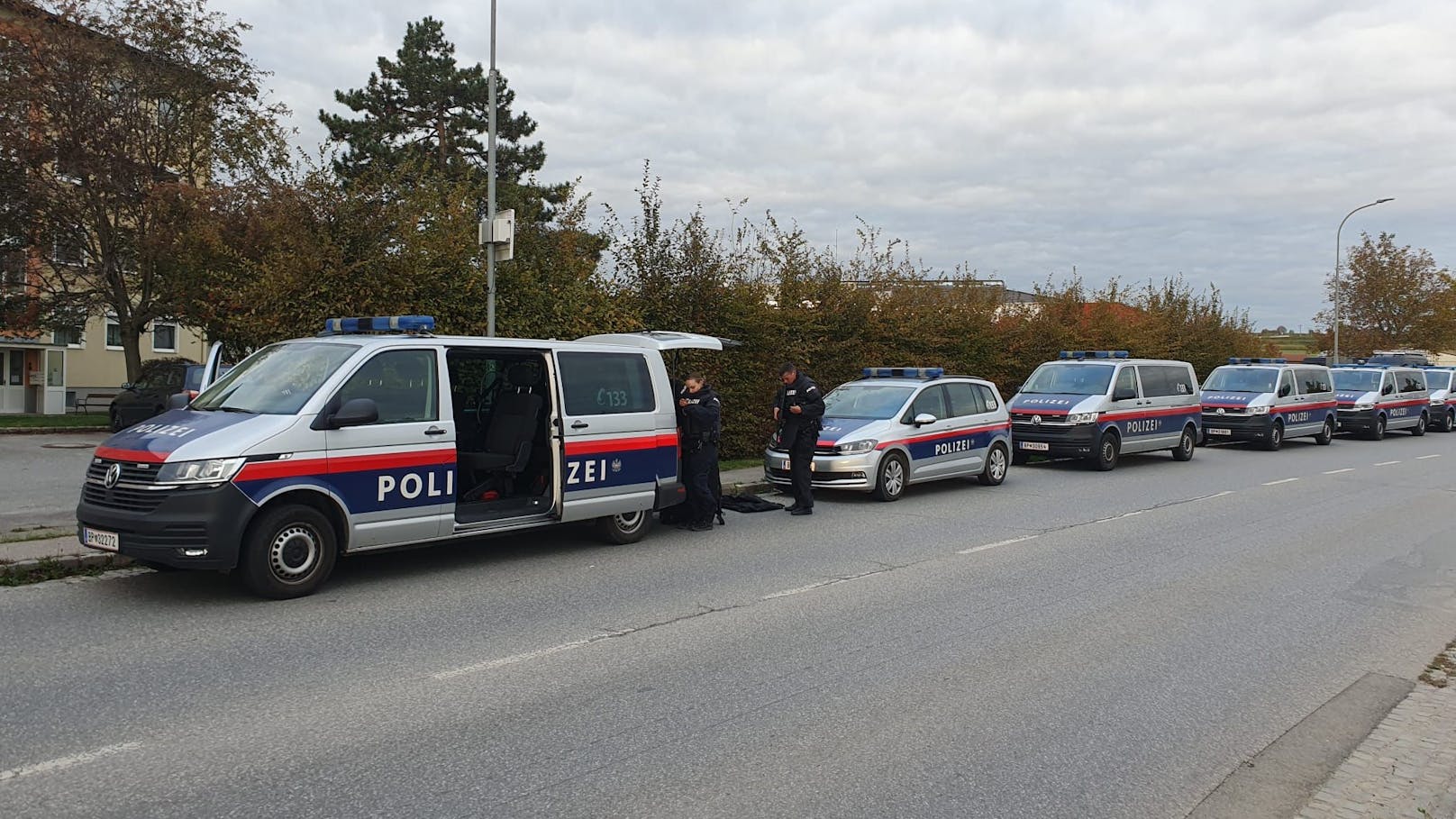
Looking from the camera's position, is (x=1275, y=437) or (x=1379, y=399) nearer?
(x=1275, y=437)

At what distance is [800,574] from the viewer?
27.6 feet

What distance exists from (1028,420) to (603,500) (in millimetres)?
10875

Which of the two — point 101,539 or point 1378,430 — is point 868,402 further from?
point 1378,430

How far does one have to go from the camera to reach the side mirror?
726 centimetres

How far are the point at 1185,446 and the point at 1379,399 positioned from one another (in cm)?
1166

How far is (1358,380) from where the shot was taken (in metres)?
28.1

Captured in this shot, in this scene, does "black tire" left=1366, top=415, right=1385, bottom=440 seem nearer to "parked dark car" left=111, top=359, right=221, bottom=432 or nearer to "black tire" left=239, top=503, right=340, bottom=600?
"black tire" left=239, top=503, right=340, bottom=600

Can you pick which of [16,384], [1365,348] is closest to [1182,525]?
[16,384]

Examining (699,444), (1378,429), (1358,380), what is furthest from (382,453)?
(1358,380)

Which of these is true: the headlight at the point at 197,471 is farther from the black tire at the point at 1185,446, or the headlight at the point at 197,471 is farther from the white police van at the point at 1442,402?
the white police van at the point at 1442,402

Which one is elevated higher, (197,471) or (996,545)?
(197,471)

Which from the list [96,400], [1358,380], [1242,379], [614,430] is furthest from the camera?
[96,400]

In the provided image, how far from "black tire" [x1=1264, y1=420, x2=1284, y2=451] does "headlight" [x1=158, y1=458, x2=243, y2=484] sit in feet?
72.5

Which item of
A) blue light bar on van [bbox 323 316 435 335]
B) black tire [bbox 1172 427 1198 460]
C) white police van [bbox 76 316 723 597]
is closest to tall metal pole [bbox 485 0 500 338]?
white police van [bbox 76 316 723 597]
